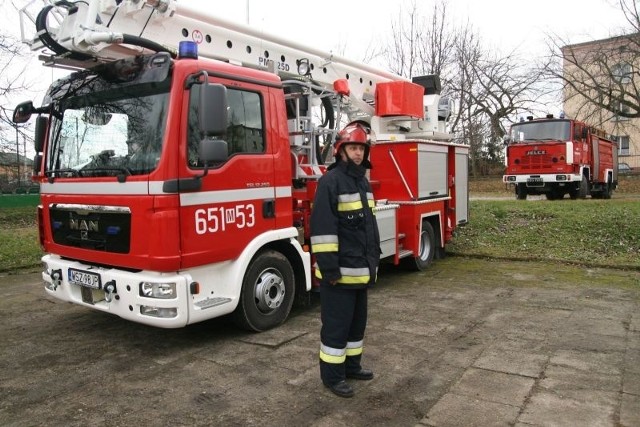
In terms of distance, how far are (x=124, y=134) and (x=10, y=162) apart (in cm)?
1675

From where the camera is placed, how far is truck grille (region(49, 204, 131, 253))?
4.50 metres

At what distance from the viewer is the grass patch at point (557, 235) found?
871cm

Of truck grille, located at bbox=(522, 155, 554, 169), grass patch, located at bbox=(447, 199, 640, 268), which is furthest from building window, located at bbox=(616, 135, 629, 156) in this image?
grass patch, located at bbox=(447, 199, 640, 268)

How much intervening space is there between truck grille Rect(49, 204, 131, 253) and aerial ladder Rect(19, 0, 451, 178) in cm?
140

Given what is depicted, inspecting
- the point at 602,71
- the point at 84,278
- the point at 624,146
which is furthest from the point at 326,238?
the point at 624,146

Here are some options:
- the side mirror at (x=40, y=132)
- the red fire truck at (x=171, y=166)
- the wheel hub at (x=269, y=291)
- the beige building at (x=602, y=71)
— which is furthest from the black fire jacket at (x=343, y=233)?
the beige building at (x=602, y=71)

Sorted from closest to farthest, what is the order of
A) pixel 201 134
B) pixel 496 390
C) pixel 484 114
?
1. pixel 496 390
2. pixel 201 134
3. pixel 484 114

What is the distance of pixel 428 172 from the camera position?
7980 mm

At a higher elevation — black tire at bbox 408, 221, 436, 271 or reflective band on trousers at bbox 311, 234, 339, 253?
reflective band on trousers at bbox 311, 234, 339, 253

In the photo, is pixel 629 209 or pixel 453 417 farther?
pixel 629 209

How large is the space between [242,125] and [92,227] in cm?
163

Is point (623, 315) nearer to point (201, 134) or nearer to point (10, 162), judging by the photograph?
point (201, 134)

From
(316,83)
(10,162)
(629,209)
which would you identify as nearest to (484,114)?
(629,209)

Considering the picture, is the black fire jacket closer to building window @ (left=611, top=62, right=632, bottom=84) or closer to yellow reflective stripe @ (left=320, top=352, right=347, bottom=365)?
yellow reflective stripe @ (left=320, top=352, right=347, bottom=365)
